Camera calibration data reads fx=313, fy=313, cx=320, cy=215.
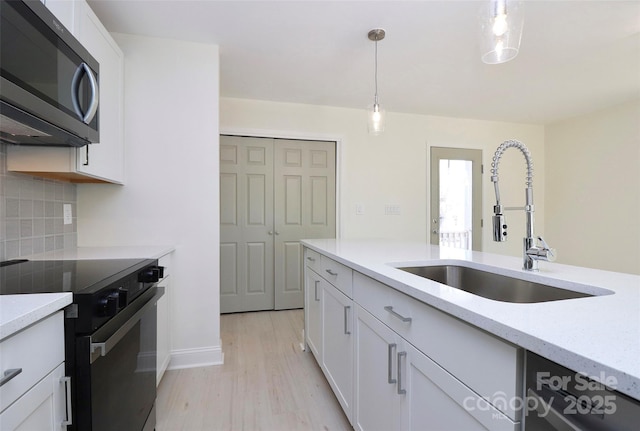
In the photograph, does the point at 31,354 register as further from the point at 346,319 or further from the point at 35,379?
the point at 346,319

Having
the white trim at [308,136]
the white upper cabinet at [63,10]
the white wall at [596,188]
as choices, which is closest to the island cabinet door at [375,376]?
the white upper cabinet at [63,10]

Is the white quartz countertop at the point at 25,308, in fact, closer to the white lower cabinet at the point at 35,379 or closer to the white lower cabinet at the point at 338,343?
the white lower cabinet at the point at 35,379

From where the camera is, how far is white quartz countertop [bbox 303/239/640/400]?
47 centimetres

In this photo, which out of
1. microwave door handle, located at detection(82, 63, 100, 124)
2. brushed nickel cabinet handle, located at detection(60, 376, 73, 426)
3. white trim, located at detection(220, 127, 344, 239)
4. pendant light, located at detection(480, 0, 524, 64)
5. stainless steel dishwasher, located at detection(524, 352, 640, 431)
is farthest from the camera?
white trim, located at detection(220, 127, 344, 239)

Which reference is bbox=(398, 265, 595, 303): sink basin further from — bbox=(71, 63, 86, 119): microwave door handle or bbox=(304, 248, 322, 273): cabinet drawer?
bbox=(71, 63, 86, 119): microwave door handle

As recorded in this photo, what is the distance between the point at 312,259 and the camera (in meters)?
2.23

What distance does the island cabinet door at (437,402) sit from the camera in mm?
682

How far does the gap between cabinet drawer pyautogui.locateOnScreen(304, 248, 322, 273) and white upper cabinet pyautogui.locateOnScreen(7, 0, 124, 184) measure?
4.48 feet

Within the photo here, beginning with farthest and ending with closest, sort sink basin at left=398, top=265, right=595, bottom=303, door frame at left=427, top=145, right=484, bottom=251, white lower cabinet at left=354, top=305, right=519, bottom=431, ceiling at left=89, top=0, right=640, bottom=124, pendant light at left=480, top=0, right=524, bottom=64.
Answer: door frame at left=427, top=145, right=484, bottom=251
ceiling at left=89, top=0, right=640, bottom=124
pendant light at left=480, top=0, right=524, bottom=64
sink basin at left=398, top=265, right=595, bottom=303
white lower cabinet at left=354, top=305, right=519, bottom=431

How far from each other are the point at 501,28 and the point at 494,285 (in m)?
1.08

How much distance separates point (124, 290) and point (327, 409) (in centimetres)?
129

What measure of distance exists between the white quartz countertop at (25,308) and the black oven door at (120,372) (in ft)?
0.44

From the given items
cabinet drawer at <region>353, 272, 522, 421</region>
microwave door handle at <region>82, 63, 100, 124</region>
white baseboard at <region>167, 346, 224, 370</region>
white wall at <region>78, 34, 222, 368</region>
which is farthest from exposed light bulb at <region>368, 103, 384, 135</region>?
white baseboard at <region>167, 346, 224, 370</region>

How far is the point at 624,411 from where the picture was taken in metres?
0.45
